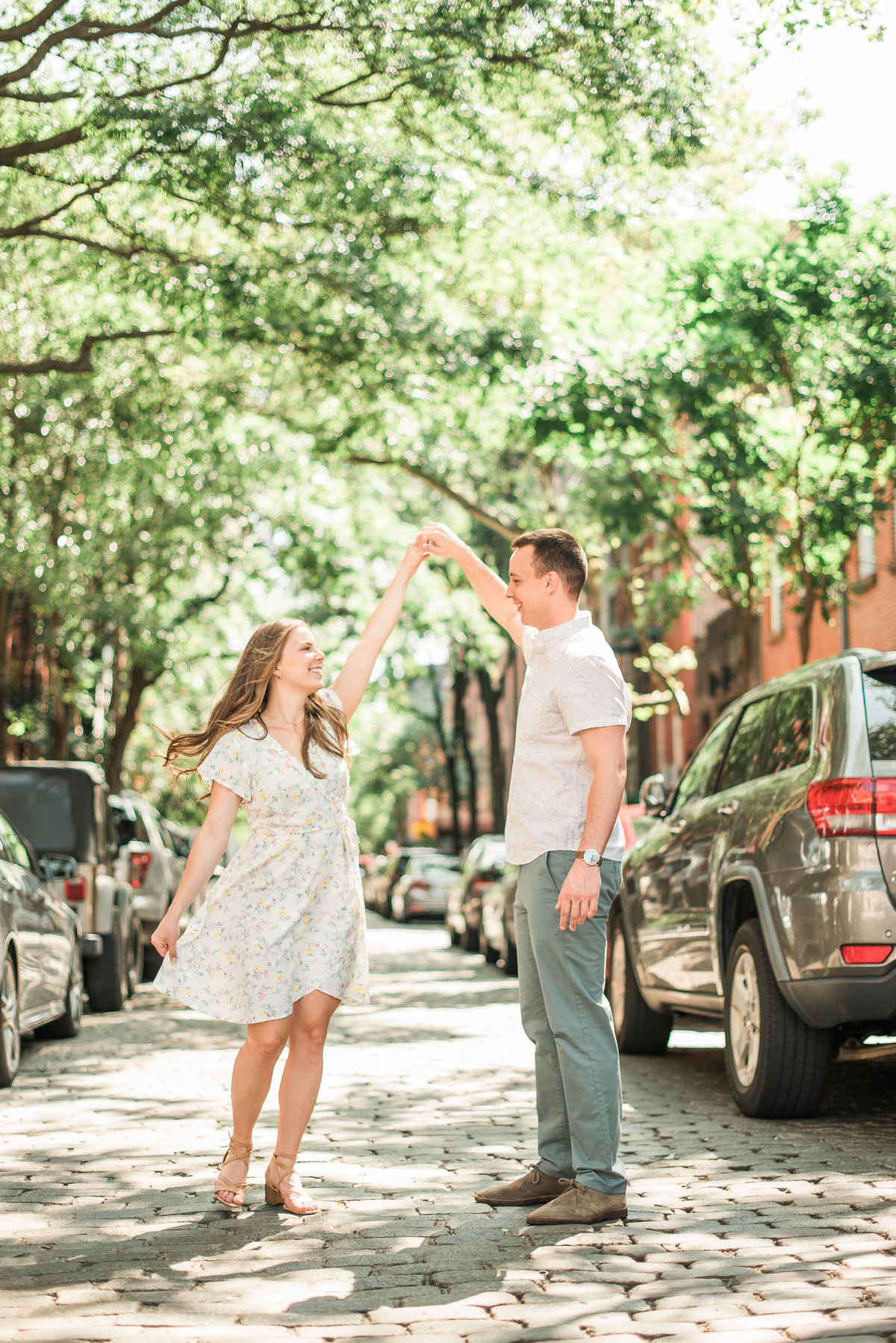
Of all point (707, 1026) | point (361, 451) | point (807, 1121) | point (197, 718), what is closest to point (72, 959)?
point (707, 1026)

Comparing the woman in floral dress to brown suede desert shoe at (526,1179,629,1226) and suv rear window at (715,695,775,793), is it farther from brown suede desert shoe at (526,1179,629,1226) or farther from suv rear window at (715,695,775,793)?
suv rear window at (715,695,775,793)

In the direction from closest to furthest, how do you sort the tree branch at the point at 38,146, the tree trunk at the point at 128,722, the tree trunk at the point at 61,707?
the tree branch at the point at 38,146, the tree trunk at the point at 61,707, the tree trunk at the point at 128,722

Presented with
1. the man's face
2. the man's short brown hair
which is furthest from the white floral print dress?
the man's short brown hair

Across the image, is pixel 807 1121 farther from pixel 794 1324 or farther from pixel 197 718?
pixel 197 718

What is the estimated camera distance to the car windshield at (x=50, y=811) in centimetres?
1259

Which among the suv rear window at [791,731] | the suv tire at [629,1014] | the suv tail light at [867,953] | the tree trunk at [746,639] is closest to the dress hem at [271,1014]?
the suv tail light at [867,953]

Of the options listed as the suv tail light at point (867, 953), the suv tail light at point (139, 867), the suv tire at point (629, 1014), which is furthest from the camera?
the suv tail light at point (139, 867)

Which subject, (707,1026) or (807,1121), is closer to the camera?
(807,1121)

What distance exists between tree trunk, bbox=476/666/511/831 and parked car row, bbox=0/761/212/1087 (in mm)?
19299

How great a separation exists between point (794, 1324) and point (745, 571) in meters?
14.2

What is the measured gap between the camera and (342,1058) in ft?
33.5

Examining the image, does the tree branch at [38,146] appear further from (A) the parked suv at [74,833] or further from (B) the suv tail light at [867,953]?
(B) the suv tail light at [867,953]

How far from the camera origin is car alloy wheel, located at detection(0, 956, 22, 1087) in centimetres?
870

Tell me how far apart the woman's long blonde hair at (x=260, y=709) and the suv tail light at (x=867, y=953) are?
2.14m
